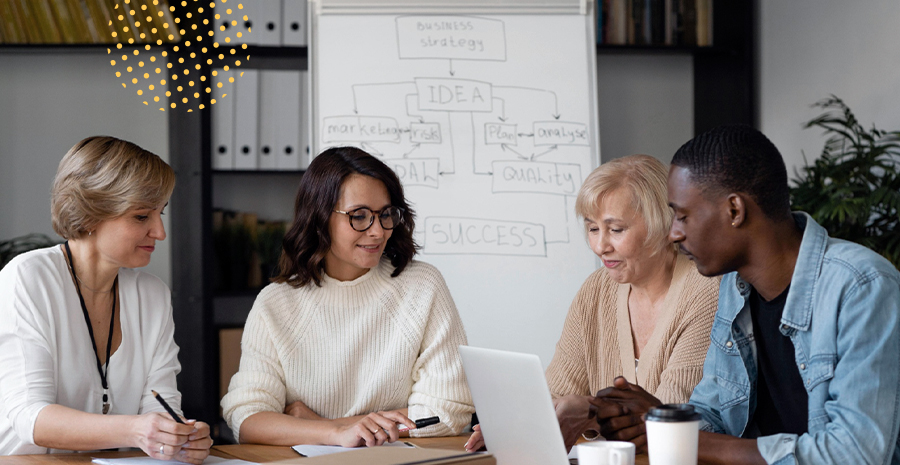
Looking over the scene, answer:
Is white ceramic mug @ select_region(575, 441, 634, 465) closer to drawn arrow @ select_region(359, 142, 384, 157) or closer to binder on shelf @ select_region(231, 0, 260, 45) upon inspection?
drawn arrow @ select_region(359, 142, 384, 157)

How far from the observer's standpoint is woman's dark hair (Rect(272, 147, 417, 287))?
74.0 inches

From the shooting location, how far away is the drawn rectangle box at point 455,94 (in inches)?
124

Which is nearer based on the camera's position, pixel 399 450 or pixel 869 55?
pixel 399 450

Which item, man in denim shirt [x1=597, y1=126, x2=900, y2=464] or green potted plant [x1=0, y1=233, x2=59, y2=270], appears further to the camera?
green potted plant [x1=0, y1=233, x2=59, y2=270]

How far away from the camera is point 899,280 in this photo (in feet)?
3.93

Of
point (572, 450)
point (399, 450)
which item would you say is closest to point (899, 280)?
point (572, 450)

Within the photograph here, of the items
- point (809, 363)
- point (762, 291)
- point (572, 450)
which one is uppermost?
point (762, 291)

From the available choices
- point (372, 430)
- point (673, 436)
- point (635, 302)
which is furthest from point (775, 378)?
point (372, 430)

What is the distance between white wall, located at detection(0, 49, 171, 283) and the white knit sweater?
2.02 meters

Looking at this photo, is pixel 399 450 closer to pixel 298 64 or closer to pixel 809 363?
pixel 809 363

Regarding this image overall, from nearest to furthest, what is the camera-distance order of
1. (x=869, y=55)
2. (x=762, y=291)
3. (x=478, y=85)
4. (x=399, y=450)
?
(x=399, y=450) → (x=762, y=291) → (x=869, y=55) → (x=478, y=85)

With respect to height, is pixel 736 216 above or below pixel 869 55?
below

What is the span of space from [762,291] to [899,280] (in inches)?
8.2

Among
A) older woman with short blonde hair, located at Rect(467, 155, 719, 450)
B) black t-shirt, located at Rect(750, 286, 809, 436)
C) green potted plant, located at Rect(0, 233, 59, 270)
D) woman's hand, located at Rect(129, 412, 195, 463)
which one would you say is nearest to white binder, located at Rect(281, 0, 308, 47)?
green potted plant, located at Rect(0, 233, 59, 270)
